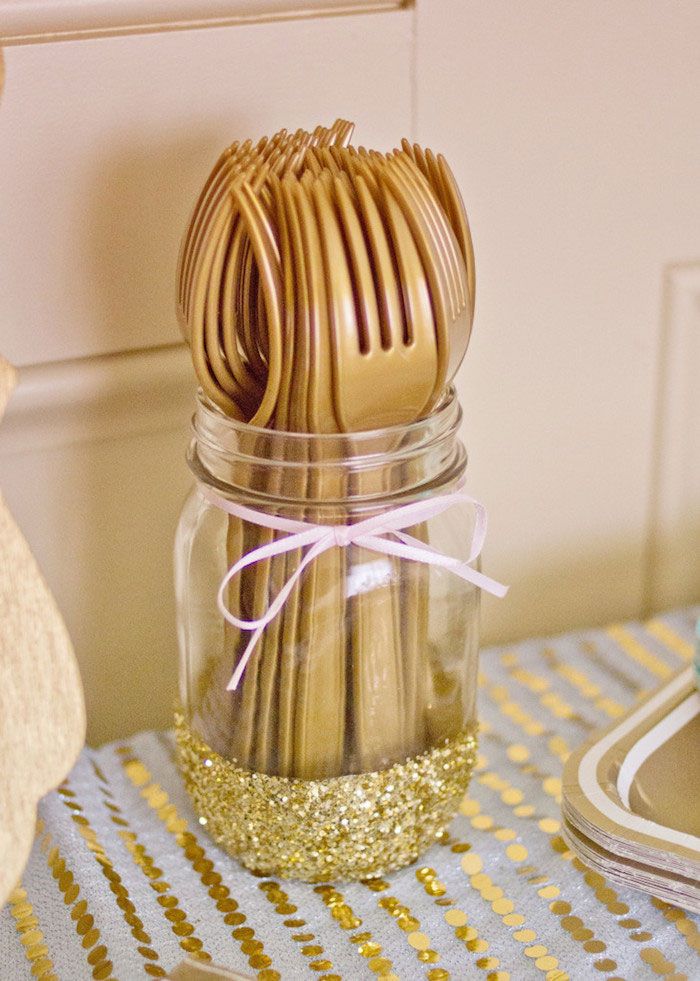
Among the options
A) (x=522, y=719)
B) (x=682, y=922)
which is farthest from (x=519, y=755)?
(x=682, y=922)

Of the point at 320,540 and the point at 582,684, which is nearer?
the point at 320,540

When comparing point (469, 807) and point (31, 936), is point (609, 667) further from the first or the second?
point (31, 936)

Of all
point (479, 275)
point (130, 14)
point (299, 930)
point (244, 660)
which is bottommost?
point (299, 930)

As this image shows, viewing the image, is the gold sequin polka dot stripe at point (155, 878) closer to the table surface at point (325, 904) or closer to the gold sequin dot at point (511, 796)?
the table surface at point (325, 904)

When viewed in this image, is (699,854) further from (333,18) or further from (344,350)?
(333,18)

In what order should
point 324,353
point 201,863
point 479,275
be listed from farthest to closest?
point 479,275
point 201,863
point 324,353

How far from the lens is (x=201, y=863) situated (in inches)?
19.3

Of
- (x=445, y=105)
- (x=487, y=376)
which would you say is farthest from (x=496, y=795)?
(x=445, y=105)

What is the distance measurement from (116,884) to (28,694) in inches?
4.7

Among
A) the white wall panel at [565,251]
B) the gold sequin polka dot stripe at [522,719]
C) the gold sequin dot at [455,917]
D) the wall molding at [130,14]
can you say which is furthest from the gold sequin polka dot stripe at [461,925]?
the wall molding at [130,14]

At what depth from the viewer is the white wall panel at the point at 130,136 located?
0.48 m

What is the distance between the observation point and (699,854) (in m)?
0.43

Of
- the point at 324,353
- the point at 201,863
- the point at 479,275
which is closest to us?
the point at 324,353

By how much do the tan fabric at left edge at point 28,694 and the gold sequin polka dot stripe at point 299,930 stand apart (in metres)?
0.12
